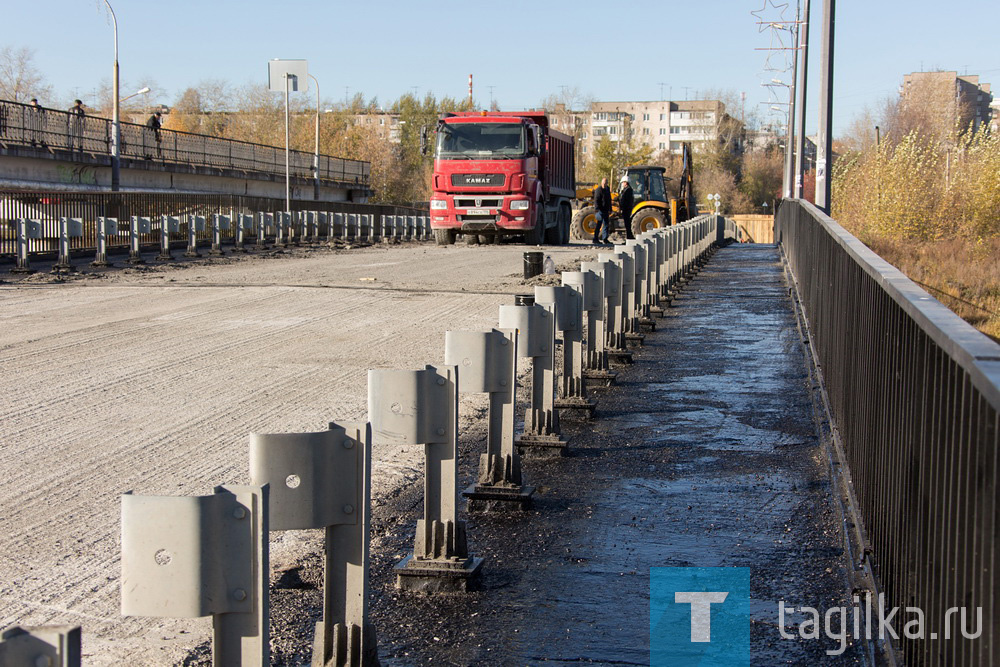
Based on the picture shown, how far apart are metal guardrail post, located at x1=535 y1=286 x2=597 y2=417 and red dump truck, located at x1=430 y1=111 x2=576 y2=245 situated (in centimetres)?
2649

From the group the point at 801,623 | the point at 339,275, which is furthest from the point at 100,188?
the point at 801,623

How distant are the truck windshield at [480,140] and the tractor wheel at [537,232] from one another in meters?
2.17

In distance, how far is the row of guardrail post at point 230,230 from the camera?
79.1ft

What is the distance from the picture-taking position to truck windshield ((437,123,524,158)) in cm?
3594

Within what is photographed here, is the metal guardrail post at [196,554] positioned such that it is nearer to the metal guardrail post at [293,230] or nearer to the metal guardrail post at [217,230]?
the metal guardrail post at [217,230]

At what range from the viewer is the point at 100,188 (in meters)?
46.4

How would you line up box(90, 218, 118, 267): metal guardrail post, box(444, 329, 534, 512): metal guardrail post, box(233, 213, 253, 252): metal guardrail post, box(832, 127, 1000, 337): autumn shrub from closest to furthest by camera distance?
box(444, 329, 534, 512): metal guardrail post < box(90, 218, 118, 267): metal guardrail post < box(233, 213, 253, 252): metal guardrail post < box(832, 127, 1000, 337): autumn shrub

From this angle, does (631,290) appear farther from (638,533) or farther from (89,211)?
(89,211)

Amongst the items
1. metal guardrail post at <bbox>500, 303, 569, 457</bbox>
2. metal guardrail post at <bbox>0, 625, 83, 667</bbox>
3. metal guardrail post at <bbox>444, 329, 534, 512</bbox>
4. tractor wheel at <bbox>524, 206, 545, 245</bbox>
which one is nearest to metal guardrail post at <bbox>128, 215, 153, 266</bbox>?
tractor wheel at <bbox>524, 206, 545, 245</bbox>

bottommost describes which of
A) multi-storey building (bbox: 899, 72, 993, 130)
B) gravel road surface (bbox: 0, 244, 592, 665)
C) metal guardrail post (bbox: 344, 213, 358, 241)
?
gravel road surface (bbox: 0, 244, 592, 665)

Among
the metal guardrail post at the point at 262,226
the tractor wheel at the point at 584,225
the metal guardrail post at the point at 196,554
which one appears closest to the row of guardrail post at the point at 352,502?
the metal guardrail post at the point at 196,554

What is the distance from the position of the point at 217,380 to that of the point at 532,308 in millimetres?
3858

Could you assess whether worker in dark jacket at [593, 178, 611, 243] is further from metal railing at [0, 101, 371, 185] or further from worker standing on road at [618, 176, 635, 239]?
metal railing at [0, 101, 371, 185]

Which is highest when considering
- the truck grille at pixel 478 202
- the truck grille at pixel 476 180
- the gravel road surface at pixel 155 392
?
the truck grille at pixel 476 180
